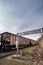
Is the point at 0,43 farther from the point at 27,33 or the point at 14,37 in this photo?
the point at 27,33

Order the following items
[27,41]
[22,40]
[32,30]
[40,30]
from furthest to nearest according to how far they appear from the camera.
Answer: [32,30]
[40,30]
[27,41]
[22,40]

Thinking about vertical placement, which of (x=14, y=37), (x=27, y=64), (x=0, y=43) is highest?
(x=14, y=37)

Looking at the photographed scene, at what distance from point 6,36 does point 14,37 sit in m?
2.34

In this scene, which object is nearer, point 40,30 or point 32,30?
point 40,30

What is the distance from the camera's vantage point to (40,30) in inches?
1403

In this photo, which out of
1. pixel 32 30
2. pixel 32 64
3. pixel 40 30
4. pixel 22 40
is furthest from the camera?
pixel 32 30

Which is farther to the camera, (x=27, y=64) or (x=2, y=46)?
(x=2, y=46)

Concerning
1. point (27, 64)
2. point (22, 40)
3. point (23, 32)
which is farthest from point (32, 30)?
point (27, 64)

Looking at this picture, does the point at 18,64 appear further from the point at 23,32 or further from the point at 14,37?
the point at 23,32

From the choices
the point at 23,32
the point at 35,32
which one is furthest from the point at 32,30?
the point at 23,32

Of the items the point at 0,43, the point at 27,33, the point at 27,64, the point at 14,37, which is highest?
the point at 27,33

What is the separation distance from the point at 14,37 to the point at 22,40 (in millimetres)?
2937

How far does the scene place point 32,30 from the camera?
39.4 metres

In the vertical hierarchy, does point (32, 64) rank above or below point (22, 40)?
below
